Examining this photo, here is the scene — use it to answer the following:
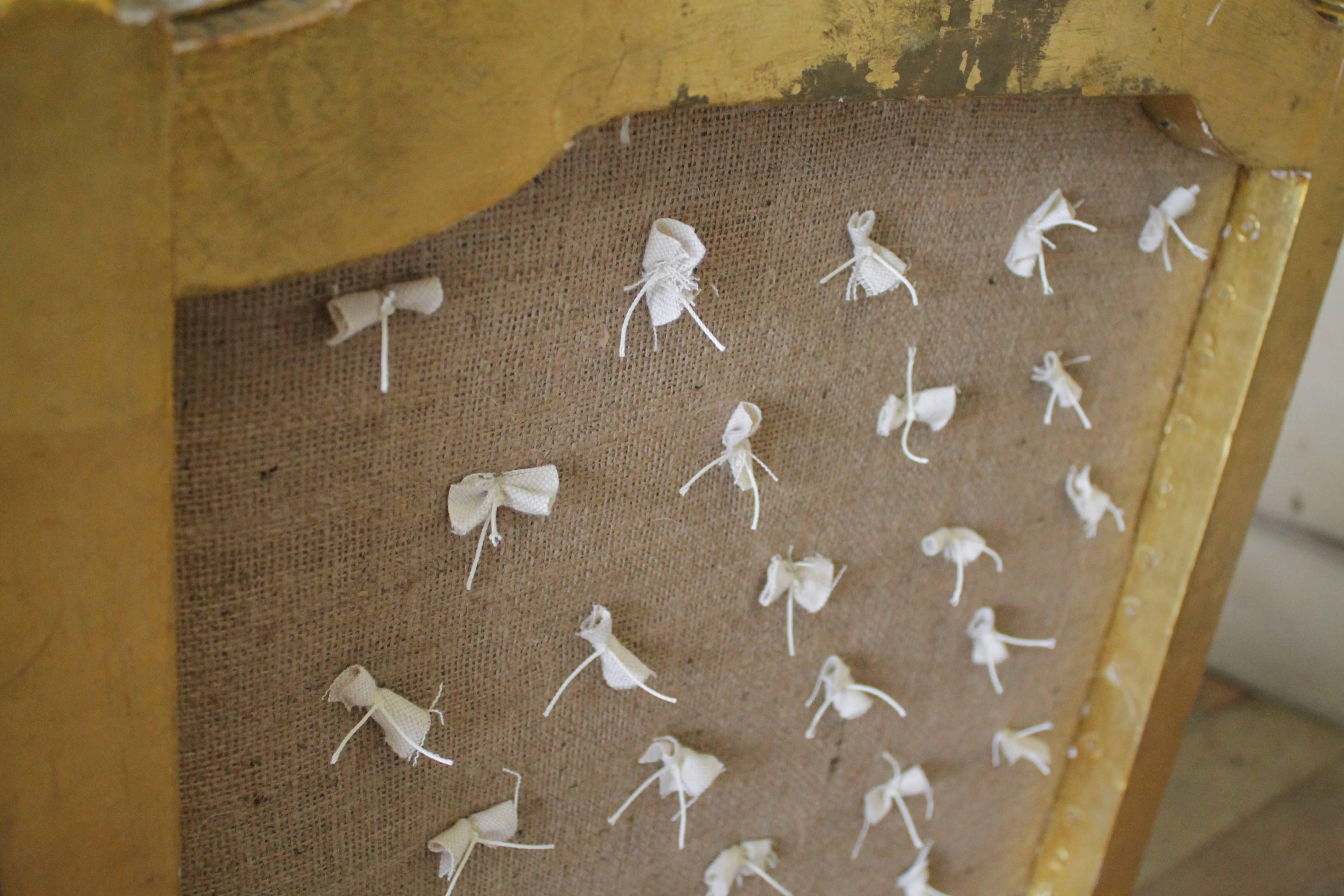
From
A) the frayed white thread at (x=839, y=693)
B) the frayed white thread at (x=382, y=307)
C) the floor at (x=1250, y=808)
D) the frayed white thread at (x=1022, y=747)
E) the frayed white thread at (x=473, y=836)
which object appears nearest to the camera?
the frayed white thread at (x=382, y=307)

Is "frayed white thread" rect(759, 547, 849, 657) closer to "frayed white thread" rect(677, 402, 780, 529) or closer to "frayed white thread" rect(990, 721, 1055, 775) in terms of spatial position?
"frayed white thread" rect(677, 402, 780, 529)

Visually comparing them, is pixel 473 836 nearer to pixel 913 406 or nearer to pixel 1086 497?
pixel 913 406

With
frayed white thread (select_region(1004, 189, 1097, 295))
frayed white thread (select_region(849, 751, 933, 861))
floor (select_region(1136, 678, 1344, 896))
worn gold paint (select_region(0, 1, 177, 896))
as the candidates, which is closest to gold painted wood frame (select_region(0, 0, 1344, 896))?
worn gold paint (select_region(0, 1, 177, 896))

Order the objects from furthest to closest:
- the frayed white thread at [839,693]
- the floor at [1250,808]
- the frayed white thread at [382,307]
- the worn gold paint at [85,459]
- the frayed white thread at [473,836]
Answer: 1. the floor at [1250,808]
2. the frayed white thread at [839,693]
3. the frayed white thread at [473,836]
4. the frayed white thread at [382,307]
5. the worn gold paint at [85,459]

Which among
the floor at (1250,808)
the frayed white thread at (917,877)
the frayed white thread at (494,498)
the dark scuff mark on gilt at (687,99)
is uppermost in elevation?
the dark scuff mark on gilt at (687,99)

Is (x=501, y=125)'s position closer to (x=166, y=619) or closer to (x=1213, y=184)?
(x=166, y=619)

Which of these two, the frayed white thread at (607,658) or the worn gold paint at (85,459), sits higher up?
the worn gold paint at (85,459)

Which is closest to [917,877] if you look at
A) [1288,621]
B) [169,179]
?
[169,179]

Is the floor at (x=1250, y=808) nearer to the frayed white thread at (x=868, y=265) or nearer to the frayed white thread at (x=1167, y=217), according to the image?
the frayed white thread at (x=1167, y=217)

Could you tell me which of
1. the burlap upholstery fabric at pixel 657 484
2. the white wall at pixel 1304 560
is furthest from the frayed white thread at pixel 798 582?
the white wall at pixel 1304 560
